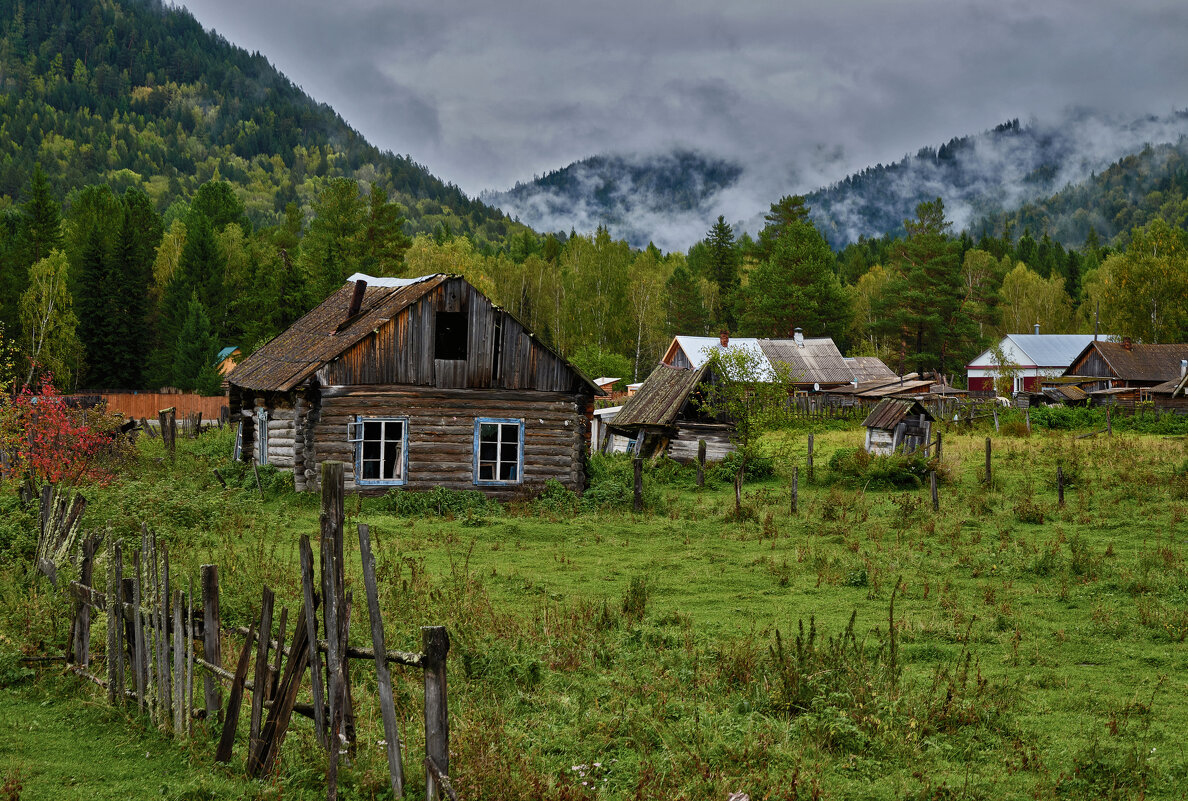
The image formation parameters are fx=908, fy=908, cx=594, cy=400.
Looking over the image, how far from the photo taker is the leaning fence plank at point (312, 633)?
235 inches

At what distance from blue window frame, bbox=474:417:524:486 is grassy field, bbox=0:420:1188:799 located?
203 centimetres

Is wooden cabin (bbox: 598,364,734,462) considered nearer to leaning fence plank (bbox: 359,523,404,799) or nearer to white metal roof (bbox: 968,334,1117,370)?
leaning fence plank (bbox: 359,523,404,799)

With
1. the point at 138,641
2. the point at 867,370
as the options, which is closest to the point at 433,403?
the point at 138,641

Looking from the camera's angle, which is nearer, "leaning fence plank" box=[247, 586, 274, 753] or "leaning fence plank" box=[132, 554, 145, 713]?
"leaning fence plank" box=[247, 586, 274, 753]

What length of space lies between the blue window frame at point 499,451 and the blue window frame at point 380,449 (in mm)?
1788

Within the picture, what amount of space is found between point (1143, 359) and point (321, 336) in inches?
2283

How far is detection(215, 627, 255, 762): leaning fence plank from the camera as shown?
6.56 meters

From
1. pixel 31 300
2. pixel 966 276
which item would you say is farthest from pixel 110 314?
pixel 966 276

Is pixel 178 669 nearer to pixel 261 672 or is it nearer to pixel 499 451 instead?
pixel 261 672

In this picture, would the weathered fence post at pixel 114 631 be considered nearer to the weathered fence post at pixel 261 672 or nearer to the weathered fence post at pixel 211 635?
the weathered fence post at pixel 211 635

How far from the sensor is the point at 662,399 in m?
32.1

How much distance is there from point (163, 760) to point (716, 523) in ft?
45.6

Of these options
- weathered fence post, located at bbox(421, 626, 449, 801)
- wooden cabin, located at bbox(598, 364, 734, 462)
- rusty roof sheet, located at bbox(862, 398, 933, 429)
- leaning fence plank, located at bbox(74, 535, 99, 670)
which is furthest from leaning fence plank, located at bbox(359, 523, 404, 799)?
rusty roof sheet, located at bbox(862, 398, 933, 429)

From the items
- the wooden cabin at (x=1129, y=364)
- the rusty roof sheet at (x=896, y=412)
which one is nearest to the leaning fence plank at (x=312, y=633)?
the rusty roof sheet at (x=896, y=412)
